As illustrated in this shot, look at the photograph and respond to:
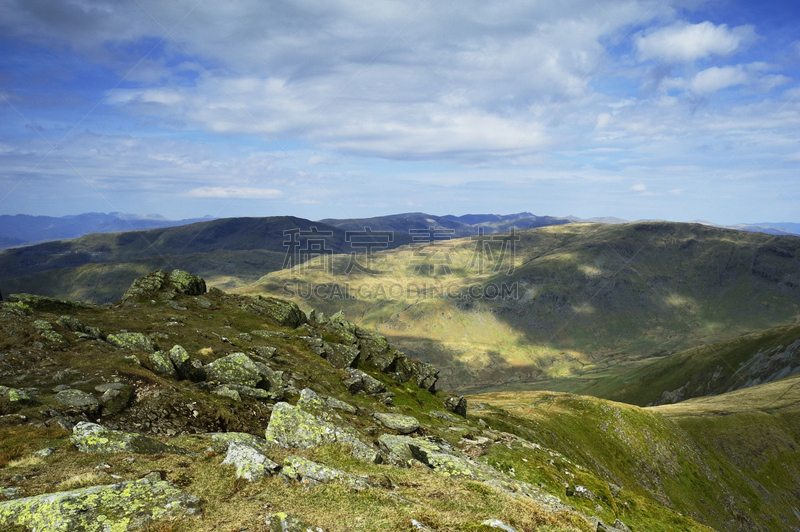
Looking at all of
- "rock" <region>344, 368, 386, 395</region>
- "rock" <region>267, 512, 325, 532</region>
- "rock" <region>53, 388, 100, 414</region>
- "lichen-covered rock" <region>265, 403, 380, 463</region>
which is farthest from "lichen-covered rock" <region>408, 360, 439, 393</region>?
"rock" <region>267, 512, 325, 532</region>

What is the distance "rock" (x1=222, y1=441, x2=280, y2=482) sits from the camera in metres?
18.2

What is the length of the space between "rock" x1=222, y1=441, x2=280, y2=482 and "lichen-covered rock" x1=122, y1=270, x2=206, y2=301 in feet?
152

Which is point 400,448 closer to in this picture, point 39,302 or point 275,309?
point 39,302

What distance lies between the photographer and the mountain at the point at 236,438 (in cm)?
1517

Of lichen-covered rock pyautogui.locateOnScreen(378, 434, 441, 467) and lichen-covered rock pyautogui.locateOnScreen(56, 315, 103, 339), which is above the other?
lichen-covered rock pyautogui.locateOnScreen(56, 315, 103, 339)

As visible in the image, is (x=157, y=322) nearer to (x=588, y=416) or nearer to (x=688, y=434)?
(x=588, y=416)

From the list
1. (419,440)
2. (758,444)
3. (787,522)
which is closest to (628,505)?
(419,440)

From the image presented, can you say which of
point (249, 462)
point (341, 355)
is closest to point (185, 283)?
point (341, 355)

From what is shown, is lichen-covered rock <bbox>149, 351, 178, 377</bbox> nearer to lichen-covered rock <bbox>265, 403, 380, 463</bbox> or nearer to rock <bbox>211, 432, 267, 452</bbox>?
rock <bbox>211, 432, 267, 452</bbox>

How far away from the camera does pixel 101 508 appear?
45.0 feet

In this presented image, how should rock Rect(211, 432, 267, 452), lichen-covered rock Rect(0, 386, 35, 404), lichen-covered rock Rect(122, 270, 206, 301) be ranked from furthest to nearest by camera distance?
1. lichen-covered rock Rect(122, 270, 206, 301)
2. lichen-covered rock Rect(0, 386, 35, 404)
3. rock Rect(211, 432, 267, 452)

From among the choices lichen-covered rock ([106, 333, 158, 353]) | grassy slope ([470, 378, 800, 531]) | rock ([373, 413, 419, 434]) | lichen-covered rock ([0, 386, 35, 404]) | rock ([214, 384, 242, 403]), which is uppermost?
lichen-covered rock ([0, 386, 35, 404])

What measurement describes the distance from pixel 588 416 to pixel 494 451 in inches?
3209

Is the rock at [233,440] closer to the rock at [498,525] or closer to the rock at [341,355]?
the rock at [498,525]
